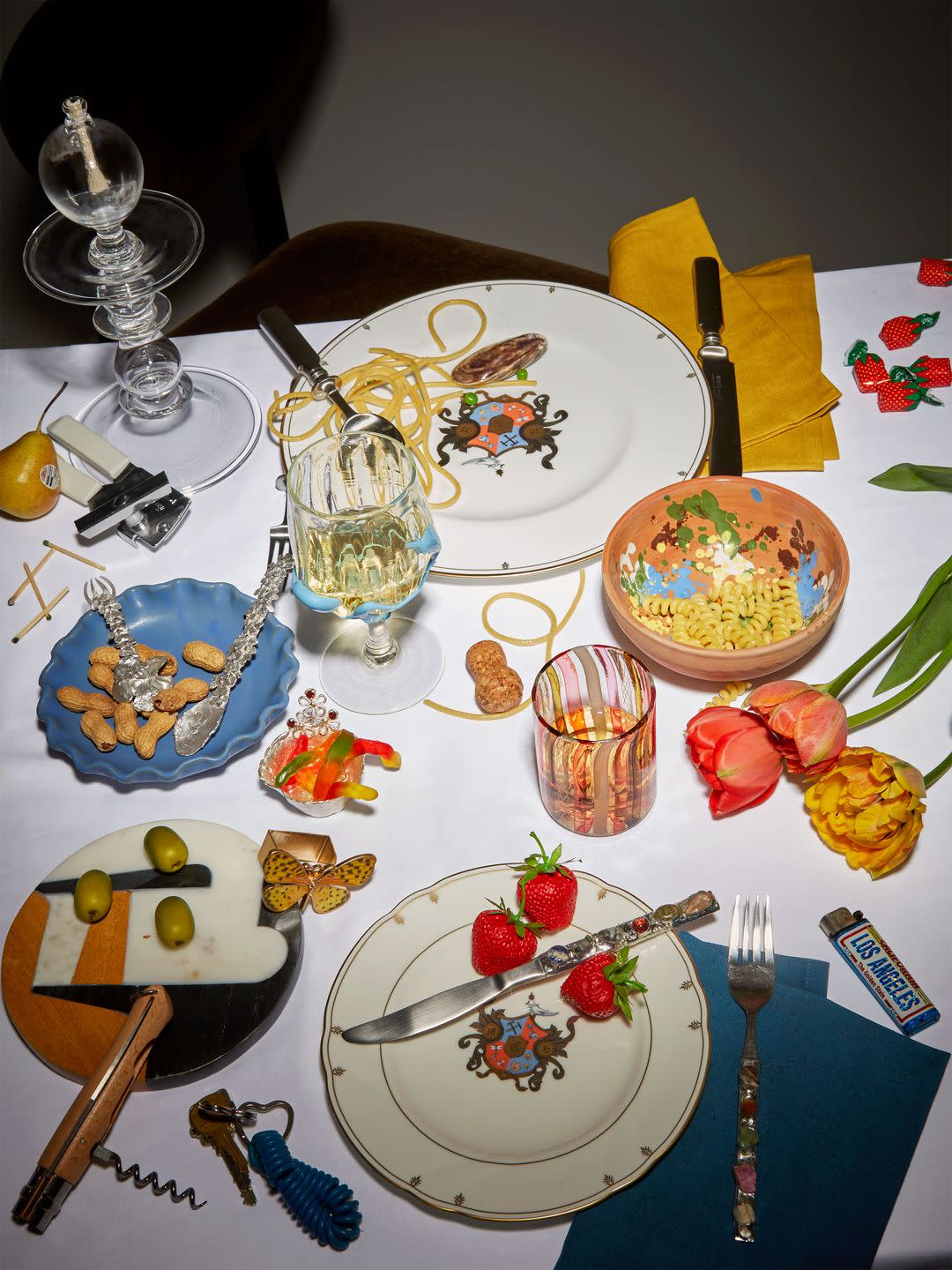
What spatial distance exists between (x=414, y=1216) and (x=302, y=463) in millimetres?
659

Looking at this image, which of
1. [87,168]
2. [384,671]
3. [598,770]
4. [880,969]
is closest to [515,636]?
[384,671]

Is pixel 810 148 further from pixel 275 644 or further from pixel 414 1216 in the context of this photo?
pixel 414 1216

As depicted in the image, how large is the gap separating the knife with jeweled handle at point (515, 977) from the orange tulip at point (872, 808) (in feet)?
0.42

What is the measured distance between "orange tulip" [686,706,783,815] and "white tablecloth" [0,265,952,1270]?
0.06 meters

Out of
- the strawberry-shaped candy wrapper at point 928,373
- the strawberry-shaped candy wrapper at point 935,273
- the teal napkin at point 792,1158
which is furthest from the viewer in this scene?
the strawberry-shaped candy wrapper at point 935,273

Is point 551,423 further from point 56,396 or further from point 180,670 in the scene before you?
point 56,396

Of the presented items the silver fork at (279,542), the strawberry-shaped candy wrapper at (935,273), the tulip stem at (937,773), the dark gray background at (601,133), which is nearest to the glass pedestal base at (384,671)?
the silver fork at (279,542)

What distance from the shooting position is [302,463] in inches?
42.4

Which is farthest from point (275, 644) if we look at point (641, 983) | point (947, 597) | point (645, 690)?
point (947, 597)

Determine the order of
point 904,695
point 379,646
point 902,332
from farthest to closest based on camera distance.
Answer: point 902,332 < point 379,646 < point 904,695

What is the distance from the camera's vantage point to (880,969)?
89 cm

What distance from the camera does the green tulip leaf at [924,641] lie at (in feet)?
3.37

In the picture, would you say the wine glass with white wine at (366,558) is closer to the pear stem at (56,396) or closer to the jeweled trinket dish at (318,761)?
the jeweled trinket dish at (318,761)

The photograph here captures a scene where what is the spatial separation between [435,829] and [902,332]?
2.74 ft
